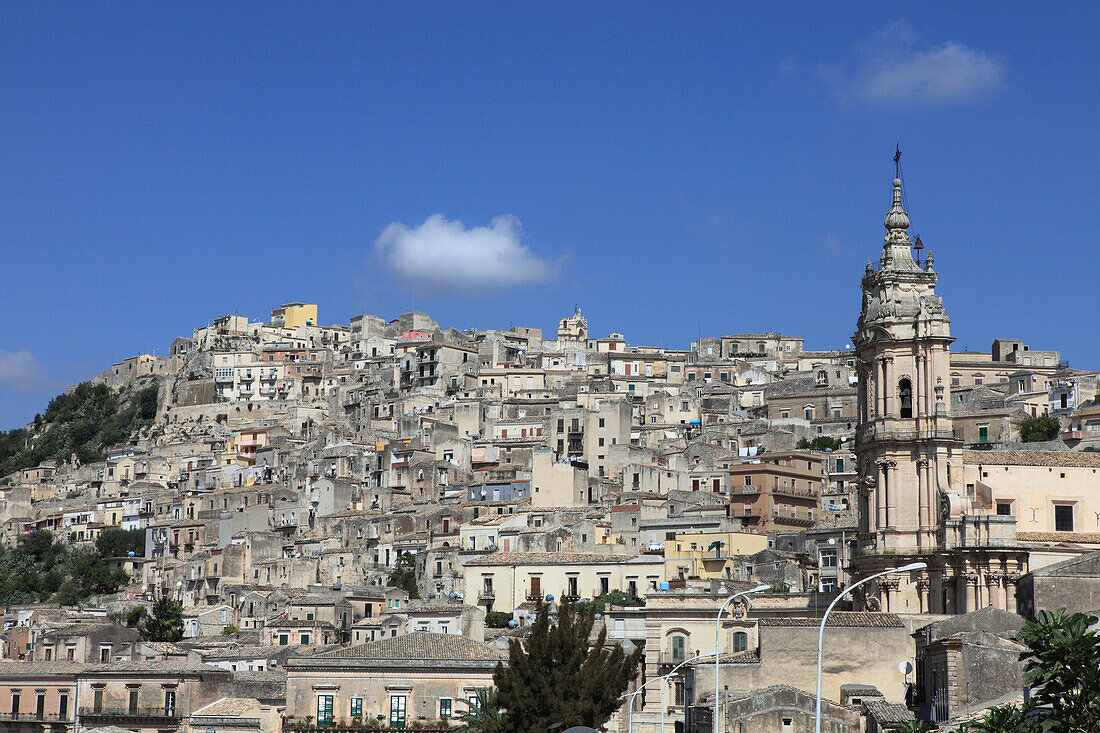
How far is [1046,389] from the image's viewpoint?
122438 millimetres

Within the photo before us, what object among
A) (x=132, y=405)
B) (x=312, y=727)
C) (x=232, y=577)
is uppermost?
(x=132, y=405)

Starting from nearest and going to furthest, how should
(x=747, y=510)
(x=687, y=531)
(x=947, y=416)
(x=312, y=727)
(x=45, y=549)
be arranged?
(x=312, y=727) → (x=947, y=416) → (x=687, y=531) → (x=747, y=510) → (x=45, y=549)

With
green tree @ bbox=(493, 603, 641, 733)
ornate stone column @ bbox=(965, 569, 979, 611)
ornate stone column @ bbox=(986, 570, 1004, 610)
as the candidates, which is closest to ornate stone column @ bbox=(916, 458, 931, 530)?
ornate stone column @ bbox=(965, 569, 979, 611)

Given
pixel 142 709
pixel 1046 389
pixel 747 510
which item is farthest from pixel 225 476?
pixel 142 709

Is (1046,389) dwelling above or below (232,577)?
above

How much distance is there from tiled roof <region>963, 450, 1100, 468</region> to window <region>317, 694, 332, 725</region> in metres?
26.7

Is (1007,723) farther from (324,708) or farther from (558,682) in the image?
(324,708)

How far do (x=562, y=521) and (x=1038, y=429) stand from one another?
3114 cm

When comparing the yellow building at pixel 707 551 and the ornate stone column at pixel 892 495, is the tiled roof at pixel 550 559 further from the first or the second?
the ornate stone column at pixel 892 495

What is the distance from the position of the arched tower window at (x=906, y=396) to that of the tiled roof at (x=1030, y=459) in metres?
3.08

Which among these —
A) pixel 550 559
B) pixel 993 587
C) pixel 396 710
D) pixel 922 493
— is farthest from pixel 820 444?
pixel 396 710

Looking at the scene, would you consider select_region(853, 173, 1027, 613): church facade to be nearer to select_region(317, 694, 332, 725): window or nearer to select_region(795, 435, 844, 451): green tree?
select_region(317, 694, 332, 725): window

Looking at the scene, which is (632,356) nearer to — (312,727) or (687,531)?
(687,531)

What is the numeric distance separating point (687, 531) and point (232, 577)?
113 ft
